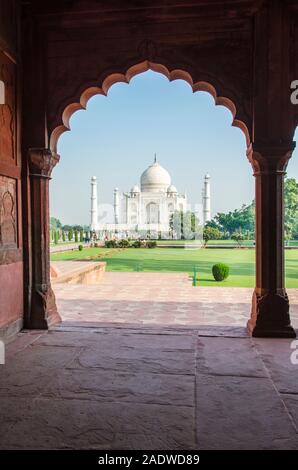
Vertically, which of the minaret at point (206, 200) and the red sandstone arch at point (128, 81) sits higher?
the minaret at point (206, 200)

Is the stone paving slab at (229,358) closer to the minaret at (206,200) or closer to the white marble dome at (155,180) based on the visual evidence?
the white marble dome at (155,180)

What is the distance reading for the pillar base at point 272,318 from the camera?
4.03 m

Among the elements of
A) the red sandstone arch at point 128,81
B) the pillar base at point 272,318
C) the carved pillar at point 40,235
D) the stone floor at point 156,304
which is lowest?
the stone floor at point 156,304

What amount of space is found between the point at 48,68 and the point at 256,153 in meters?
2.46

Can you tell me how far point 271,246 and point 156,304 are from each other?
3.90 m

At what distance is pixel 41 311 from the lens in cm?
436

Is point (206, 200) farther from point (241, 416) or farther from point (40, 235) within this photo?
point (241, 416)

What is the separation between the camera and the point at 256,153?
4.04m

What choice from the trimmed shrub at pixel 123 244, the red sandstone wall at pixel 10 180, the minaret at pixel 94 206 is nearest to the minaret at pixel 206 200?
the minaret at pixel 94 206

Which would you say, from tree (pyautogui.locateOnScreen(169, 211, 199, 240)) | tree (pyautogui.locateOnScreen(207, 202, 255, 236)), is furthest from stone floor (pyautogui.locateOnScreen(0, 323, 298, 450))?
Result: tree (pyautogui.locateOnScreen(207, 202, 255, 236))

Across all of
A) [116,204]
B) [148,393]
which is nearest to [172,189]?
[116,204]

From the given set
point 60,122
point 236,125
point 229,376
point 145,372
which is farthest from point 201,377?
point 60,122

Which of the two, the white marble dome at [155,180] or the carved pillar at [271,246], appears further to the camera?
the white marble dome at [155,180]
